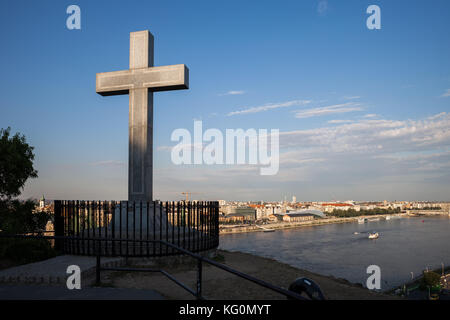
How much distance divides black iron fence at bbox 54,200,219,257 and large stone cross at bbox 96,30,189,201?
101 cm

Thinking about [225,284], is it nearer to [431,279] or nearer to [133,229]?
[133,229]

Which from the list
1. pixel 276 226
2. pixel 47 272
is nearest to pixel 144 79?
pixel 47 272

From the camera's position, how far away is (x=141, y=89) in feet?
33.3

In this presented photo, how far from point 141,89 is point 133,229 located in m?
4.43

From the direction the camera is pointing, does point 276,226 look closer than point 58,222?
No

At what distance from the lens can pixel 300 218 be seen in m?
150

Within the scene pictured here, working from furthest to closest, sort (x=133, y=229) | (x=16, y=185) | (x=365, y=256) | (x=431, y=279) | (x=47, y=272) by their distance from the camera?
(x=365, y=256)
(x=431, y=279)
(x=16, y=185)
(x=133, y=229)
(x=47, y=272)

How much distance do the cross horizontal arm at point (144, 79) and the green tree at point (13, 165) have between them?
172 inches

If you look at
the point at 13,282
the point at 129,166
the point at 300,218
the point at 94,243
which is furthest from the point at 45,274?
the point at 300,218

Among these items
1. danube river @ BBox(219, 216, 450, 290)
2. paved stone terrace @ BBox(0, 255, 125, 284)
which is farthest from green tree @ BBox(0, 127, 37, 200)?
danube river @ BBox(219, 216, 450, 290)

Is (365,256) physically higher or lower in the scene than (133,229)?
lower

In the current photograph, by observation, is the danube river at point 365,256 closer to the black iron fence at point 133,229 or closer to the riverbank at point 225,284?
the black iron fence at point 133,229

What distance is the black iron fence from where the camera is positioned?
7927 millimetres
